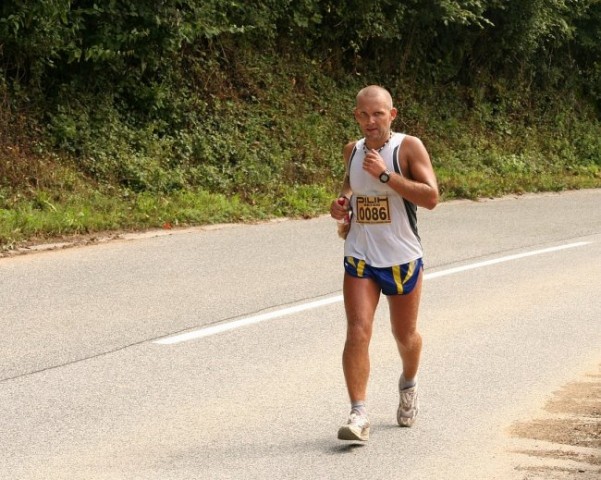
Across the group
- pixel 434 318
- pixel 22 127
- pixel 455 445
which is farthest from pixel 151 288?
pixel 22 127

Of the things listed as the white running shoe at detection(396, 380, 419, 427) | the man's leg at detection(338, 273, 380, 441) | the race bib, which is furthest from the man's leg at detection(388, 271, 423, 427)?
the race bib

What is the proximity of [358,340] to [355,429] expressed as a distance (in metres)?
0.44

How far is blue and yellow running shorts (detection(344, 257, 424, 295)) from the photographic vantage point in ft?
21.2

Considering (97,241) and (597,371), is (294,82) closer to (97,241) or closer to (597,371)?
(97,241)

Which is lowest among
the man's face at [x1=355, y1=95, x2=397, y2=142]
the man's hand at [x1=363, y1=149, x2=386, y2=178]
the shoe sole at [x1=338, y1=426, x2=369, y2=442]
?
the shoe sole at [x1=338, y1=426, x2=369, y2=442]

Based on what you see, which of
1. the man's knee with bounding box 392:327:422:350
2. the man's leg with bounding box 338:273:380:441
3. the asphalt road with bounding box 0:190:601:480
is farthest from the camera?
the man's knee with bounding box 392:327:422:350

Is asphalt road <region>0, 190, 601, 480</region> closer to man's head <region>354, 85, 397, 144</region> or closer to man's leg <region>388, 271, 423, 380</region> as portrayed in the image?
man's leg <region>388, 271, 423, 380</region>

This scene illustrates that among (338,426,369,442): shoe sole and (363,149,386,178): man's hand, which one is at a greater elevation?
(363,149,386,178): man's hand

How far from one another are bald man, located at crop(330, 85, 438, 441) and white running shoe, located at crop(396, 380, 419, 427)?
38 centimetres

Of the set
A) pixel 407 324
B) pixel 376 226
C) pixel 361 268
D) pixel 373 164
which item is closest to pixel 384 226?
pixel 376 226

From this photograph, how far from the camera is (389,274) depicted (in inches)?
254

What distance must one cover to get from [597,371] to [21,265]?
5799mm

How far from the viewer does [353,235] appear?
6.53 meters

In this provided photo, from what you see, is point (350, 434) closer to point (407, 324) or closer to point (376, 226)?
point (407, 324)
